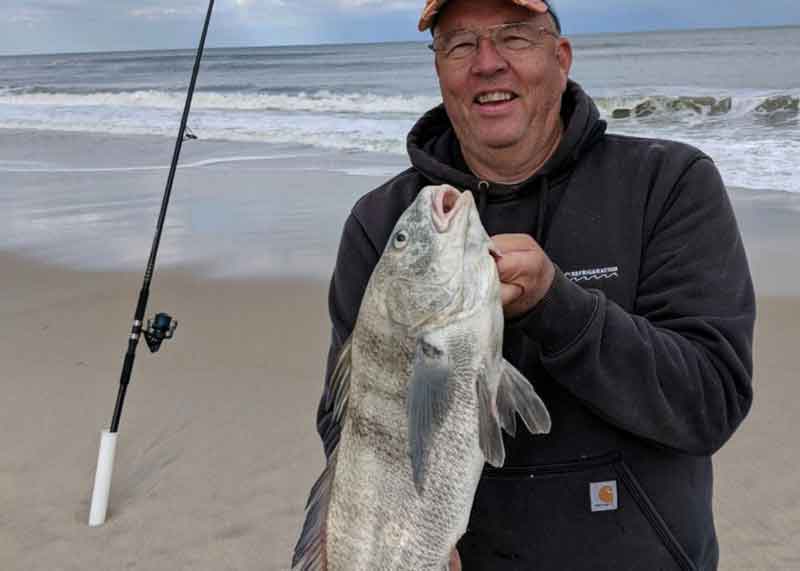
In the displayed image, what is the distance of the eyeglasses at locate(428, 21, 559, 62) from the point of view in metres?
2.49

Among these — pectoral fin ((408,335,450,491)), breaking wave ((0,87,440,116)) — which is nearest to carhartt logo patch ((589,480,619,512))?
pectoral fin ((408,335,450,491))

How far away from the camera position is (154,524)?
14.5 feet

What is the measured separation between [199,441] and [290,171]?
29.7ft

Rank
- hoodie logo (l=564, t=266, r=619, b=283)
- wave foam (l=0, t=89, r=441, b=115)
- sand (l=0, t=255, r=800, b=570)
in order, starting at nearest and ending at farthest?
hoodie logo (l=564, t=266, r=619, b=283), sand (l=0, t=255, r=800, b=570), wave foam (l=0, t=89, r=441, b=115)

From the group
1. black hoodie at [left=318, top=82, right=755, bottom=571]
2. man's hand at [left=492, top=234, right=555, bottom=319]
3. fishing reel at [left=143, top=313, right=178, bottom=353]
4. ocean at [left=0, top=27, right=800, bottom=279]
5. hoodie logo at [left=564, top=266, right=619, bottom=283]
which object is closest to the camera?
man's hand at [left=492, top=234, right=555, bottom=319]

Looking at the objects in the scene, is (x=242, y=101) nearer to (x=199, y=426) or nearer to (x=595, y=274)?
(x=199, y=426)

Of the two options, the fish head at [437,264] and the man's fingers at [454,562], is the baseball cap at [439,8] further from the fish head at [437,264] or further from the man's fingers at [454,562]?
the man's fingers at [454,562]

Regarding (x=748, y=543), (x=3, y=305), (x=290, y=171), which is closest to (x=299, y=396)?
(x=748, y=543)

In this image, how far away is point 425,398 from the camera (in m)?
2.05

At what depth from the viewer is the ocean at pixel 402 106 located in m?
15.6

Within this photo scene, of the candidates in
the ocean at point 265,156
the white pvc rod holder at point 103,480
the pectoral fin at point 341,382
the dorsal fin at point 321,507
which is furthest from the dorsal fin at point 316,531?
the ocean at point 265,156

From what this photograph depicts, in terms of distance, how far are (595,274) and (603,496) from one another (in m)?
0.60

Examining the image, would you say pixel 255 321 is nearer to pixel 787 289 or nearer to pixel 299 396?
pixel 299 396

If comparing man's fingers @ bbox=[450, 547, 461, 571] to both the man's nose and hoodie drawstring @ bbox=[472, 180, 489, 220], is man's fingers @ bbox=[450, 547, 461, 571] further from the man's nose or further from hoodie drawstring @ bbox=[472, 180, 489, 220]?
the man's nose
